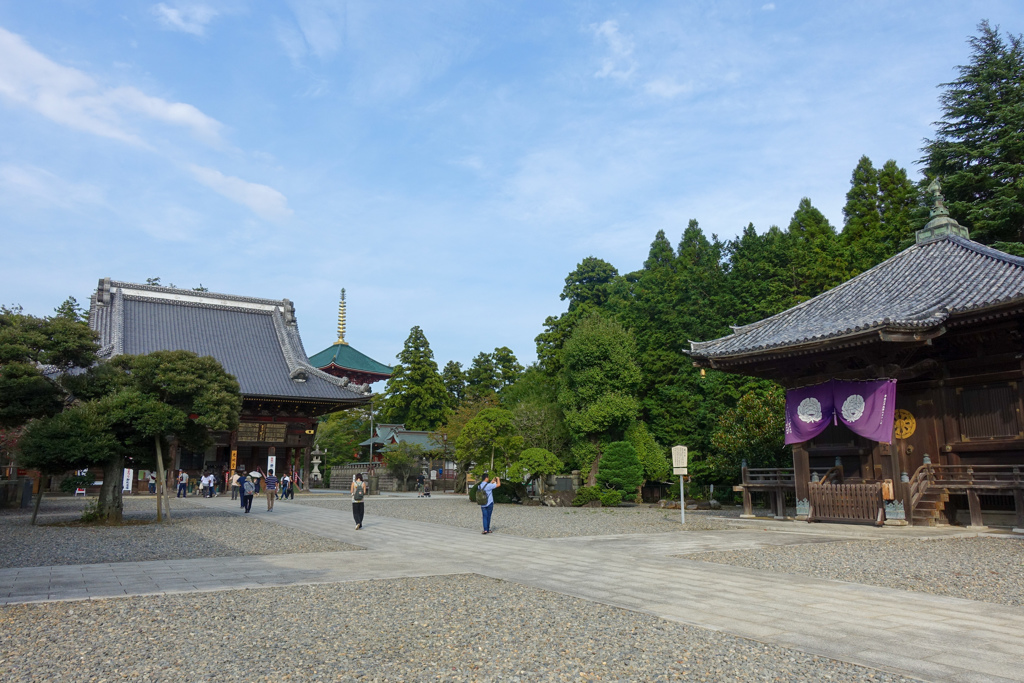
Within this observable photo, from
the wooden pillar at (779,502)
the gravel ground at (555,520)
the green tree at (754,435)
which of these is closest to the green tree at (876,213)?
the green tree at (754,435)

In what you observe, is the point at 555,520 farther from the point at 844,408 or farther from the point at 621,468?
the point at 621,468

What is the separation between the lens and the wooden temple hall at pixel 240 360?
34969mm

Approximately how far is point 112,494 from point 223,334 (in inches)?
868

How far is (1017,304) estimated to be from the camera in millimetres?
14305

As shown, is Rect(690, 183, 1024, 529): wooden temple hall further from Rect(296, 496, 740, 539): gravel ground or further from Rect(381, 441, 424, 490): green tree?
Rect(381, 441, 424, 490): green tree

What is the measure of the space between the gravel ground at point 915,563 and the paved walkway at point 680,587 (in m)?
0.55

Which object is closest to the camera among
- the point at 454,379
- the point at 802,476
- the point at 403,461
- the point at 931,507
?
the point at 931,507

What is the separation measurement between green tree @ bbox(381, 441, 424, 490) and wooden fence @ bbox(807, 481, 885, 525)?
2793 centimetres

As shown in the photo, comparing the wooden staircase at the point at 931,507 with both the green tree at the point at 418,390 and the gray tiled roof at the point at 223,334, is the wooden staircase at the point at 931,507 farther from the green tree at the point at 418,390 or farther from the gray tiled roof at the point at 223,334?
the green tree at the point at 418,390

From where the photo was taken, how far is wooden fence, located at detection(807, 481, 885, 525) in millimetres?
16125

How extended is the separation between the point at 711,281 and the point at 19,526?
30.0 m

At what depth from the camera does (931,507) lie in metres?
16.2

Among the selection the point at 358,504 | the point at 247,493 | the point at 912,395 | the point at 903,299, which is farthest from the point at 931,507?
the point at 247,493

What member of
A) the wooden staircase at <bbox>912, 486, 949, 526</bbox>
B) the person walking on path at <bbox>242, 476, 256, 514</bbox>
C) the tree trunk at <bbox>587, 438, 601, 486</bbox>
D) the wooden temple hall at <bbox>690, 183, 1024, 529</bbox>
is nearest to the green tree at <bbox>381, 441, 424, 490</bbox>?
the tree trunk at <bbox>587, 438, 601, 486</bbox>
